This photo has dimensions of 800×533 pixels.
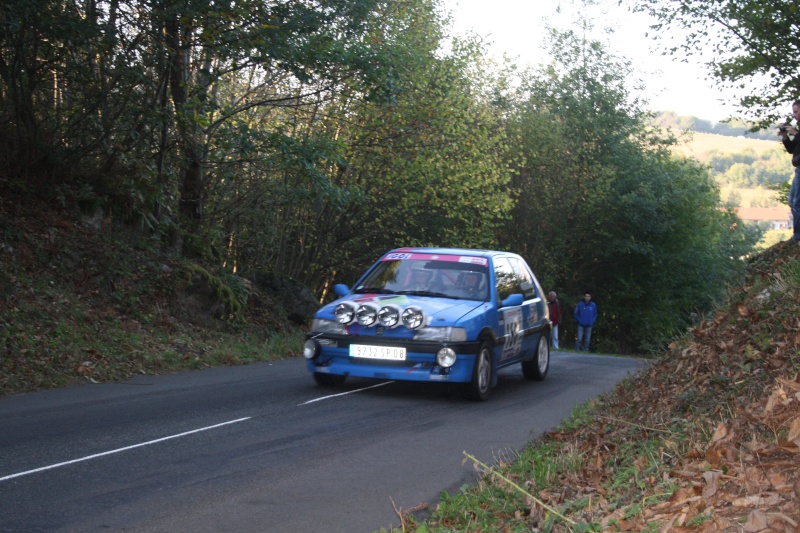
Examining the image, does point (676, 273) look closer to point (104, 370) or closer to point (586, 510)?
point (104, 370)

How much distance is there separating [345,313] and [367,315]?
0.32 m

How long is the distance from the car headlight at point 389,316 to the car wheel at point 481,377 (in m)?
1.08

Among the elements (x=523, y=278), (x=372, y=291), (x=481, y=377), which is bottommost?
(x=481, y=377)

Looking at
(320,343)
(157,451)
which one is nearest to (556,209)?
(320,343)

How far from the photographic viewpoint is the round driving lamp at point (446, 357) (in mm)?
10391

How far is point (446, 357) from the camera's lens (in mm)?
10398

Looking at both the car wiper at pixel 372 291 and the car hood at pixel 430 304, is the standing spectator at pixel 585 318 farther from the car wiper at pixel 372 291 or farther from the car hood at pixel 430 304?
the car hood at pixel 430 304

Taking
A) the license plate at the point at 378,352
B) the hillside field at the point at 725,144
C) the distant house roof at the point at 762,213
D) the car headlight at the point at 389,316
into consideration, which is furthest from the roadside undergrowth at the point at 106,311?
the hillside field at the point at 725,144

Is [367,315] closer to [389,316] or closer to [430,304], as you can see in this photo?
[389,316]

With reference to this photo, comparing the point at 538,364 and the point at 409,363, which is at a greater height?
the point at 409,363

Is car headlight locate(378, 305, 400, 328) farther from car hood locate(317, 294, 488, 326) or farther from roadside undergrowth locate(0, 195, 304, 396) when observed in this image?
roadside undergrowth locate(0, 195, 304, 396)

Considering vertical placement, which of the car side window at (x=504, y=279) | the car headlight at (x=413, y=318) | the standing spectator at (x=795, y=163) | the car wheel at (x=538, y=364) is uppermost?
the standing spectator at (x=795, y=163)

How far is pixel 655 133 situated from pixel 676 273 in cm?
750

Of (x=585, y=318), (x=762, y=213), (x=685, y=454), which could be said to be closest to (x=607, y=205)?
(x=585, y=318)
